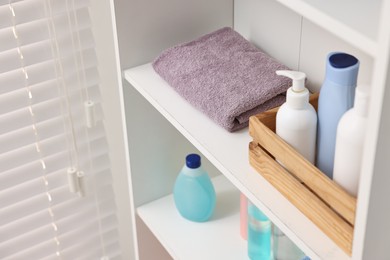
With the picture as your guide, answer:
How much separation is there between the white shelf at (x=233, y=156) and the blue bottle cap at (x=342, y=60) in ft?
0.76

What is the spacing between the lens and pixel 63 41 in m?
1.64

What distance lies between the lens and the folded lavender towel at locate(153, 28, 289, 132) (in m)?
1.26

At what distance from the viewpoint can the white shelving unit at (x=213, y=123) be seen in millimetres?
927

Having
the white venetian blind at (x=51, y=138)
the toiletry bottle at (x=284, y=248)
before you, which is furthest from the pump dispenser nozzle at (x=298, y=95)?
the white venetian blind at (x=51, y=138)

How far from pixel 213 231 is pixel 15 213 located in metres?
0.57

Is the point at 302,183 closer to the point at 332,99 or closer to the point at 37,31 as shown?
the point at 332,99

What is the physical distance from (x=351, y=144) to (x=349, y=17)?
0.18 m

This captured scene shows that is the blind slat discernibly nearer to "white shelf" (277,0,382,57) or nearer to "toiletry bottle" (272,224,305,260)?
"toiletry bottle" (272,224,305,260)

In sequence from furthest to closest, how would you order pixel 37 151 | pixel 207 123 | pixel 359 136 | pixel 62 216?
pixel 62 216, pixel 37 151, pixel 207 123, pixel 359 136

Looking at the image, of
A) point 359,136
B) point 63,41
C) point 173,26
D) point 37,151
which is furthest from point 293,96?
point 37,151

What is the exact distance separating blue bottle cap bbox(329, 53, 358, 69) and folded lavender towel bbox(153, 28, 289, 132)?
226 millimetres

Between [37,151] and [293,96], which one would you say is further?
[37,151]

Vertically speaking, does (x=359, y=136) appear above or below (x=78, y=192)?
above

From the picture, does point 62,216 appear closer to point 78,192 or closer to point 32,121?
point 78,192
